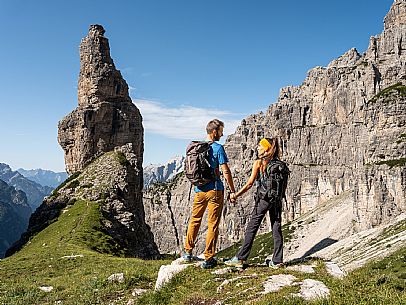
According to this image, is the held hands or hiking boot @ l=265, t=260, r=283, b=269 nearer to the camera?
hiking boot @ l=265, t=260, r=283, b=269

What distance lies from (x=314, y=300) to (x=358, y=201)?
130934 millimetres

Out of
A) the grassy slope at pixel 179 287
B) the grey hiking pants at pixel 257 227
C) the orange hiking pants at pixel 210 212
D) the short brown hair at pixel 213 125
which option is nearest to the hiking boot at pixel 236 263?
the grey hiking pants at pixel 257 227

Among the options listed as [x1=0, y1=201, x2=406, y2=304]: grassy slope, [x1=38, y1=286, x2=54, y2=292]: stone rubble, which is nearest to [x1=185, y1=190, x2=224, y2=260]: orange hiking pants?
[x1=0, y1=201, x2=406, y2=304]: grassy slope

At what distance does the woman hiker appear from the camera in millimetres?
12570

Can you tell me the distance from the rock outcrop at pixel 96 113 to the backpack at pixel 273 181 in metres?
63.3

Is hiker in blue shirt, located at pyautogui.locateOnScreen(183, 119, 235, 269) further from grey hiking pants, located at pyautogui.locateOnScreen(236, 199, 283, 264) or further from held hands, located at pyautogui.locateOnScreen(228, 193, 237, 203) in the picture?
grey hiking pants, located at pyautogui.locateOnScreen(236, 199, 283, 264)

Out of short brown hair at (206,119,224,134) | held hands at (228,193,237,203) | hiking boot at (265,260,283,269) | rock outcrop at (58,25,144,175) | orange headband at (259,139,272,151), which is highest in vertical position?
rock outcrop at (58,25,144,175)

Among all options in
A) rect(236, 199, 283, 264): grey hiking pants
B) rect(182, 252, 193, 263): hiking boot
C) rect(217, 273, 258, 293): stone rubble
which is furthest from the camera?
rect(182, 252, 193, 263): hiking boot

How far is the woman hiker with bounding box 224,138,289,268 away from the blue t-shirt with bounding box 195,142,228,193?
733mm

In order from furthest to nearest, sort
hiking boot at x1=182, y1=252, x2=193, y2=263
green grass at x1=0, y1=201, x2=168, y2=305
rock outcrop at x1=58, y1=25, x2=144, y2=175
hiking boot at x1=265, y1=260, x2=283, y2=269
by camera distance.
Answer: rock outcrop at x1=58, y1=25, x2=144, y2=175 → green grass at x1=0, y1=201, x2=168, y2=305 → hiking boot at x1=182, y1=252, x2=193, y2=263 → hiking boot at x1=265, y1=260, x2=283, y2=269

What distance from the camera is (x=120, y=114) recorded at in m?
79.2

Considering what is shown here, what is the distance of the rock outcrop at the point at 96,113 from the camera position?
74.8m

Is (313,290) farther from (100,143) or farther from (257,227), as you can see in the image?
(100,143)

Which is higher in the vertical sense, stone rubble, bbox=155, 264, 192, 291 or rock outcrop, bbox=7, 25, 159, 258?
rock outcrop, bbox=7, 25, 159, 258
